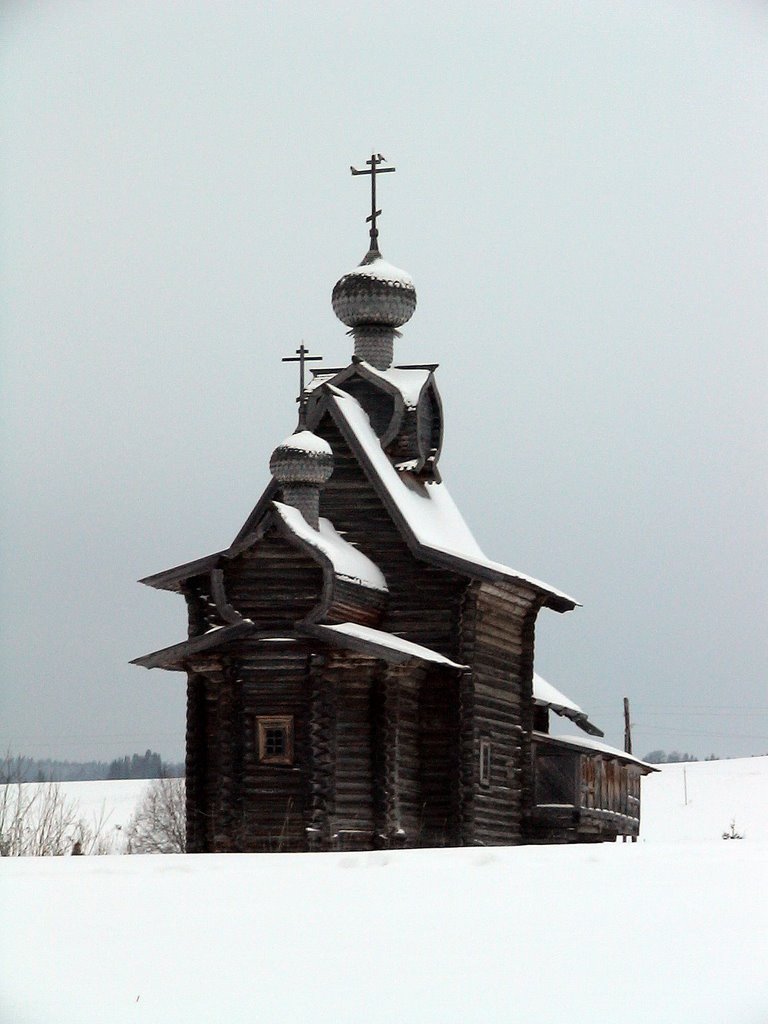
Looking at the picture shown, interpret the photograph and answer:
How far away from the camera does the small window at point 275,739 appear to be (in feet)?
92.1

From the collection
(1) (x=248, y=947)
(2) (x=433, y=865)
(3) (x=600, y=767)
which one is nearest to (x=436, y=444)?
(3) (x=600, y=767)

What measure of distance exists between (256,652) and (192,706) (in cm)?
208

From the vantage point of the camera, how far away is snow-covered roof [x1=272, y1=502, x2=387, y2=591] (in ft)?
92.0

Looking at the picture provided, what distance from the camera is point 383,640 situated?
90.7ft

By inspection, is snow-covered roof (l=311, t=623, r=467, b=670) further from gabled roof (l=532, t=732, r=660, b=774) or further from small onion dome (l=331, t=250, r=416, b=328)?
small onion dome (l=331, t=250, r=416, b=328)

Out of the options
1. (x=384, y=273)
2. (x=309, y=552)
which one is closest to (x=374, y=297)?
(x=384, y=273)

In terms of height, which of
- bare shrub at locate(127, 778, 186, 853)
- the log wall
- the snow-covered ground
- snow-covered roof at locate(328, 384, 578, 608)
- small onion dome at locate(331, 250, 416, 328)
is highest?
small onion dome at locate(331, 250, 416, 328)

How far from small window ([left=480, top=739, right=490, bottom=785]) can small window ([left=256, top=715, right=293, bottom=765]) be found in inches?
151

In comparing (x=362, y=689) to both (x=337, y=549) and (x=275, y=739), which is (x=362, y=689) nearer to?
(x=275, y=739)

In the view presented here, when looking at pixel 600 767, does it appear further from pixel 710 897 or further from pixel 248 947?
pixel 248 947

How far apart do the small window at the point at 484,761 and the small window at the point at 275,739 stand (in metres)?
3.84

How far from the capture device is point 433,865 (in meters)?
16.6

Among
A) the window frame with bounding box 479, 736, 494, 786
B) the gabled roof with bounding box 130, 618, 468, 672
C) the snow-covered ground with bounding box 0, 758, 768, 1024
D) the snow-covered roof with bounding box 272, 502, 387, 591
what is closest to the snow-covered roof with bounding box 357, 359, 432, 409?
the snow-covered roof with bounding box 272, 502, 387, 591

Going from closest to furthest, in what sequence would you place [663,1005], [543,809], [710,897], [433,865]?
1. [663,1005]
2. [710,897]
3. [433,865]
4. [543,809]
